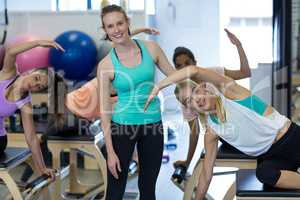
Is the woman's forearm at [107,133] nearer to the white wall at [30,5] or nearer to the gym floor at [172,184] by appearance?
the gym floor at [172,184]

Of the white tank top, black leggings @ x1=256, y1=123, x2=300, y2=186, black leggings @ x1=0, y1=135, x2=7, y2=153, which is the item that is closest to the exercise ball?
black leggings @ x1=0, y1=135, x2=7, y2=153

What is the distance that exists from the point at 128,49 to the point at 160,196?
1443 millimetres

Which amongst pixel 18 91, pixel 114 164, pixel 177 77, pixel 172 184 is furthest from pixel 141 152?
pixel 172 184

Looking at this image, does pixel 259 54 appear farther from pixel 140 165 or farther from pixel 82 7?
pixel 140 165

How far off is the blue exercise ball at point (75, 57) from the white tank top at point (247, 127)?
2530mm

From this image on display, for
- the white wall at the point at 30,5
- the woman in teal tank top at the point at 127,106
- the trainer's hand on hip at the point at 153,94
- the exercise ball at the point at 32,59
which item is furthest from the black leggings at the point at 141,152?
the white wall at the point at 30,5

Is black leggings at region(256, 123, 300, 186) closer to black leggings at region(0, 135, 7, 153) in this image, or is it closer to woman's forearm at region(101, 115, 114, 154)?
woman's forearm at region(101, 115, 114, 154)

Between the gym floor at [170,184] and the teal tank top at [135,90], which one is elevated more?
the teal tank top at [135,90]

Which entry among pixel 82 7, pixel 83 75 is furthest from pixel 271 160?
pixel 82 7

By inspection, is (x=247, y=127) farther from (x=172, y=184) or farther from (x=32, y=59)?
(x=32, y=59)

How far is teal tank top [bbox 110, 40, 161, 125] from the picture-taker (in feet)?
6.20

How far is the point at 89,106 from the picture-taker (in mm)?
2982

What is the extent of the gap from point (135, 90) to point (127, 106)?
0.26 ft

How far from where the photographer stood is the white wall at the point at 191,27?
17.8 feet
